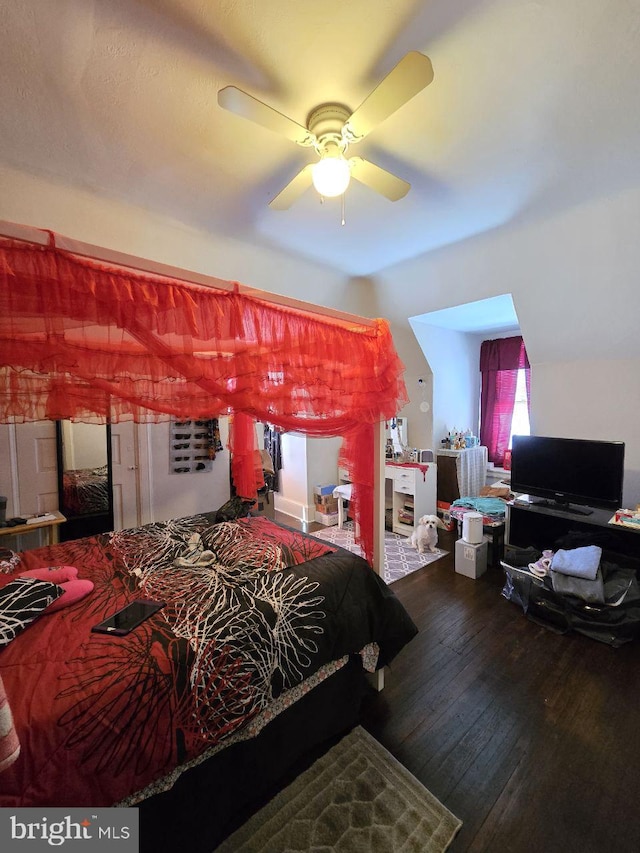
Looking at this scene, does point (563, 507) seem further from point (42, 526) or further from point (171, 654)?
point (42, 526)

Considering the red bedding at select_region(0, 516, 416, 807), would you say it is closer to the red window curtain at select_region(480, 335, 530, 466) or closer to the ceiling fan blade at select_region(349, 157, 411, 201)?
the ceiling fan blade at select_region(349, 157, 411, 201)

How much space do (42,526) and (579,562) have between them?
401cm

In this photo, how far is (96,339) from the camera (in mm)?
1588

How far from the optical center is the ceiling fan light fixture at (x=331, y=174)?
1463 millimetres

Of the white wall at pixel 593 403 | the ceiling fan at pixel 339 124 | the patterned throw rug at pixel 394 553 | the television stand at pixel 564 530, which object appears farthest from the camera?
the patterned throw rug at pixel 394 553

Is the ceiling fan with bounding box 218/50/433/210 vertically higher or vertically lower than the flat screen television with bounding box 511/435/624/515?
higher

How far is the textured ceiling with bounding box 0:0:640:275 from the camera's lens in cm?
118

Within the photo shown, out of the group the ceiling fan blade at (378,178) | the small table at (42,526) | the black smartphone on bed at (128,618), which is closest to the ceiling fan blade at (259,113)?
the ceiling fan blade at (378,178)

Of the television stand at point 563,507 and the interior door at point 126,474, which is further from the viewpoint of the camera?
the interior door at point 126,474

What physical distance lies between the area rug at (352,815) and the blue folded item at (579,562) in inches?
68.7

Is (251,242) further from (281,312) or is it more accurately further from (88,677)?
(88,677)

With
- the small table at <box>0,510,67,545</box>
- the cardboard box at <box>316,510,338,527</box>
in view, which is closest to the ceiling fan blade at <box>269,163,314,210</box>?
the small table at <box>0,510,67,545</box>

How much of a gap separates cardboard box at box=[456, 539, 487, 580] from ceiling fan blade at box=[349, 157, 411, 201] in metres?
2.90

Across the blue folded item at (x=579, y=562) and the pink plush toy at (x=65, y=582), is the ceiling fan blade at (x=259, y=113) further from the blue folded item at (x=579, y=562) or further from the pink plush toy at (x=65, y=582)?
the blue folded item at (x=579, y=562)
